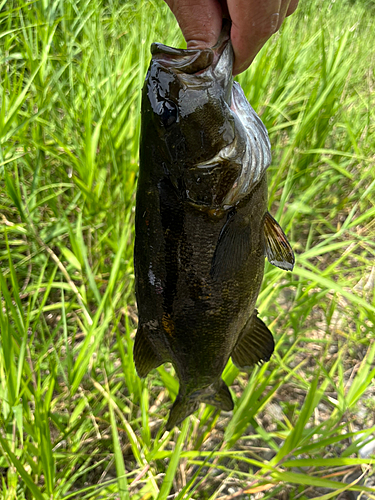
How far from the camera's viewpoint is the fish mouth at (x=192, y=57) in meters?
1.00

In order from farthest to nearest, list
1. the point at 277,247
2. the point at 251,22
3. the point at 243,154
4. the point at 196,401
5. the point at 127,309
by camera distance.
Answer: the point at 127,309, the point at 196,401, the point at 277,247, the point at 243,154, the point at 251,22

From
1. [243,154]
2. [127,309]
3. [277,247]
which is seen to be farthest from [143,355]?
[127,309]

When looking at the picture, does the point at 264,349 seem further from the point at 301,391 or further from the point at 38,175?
the point at 38,175

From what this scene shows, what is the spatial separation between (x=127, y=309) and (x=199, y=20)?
4.92 feet

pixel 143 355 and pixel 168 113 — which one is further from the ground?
pixel 168 113

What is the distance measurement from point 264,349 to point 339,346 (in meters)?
1.00

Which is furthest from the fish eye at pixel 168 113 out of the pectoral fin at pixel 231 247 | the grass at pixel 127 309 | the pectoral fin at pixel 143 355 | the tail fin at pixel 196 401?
the tail fin at pixel 196 401

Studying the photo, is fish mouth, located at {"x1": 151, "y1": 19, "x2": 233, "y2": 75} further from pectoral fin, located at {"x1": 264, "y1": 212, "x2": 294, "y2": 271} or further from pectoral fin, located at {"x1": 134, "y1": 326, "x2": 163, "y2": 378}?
pectoral fin, located at {"x1": 134, "y1": 326, "x2": 163, "y2": 378}

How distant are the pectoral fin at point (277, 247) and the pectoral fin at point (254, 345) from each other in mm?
Answer: 282

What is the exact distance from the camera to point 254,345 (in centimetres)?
145

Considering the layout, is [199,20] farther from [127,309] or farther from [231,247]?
[127,309]

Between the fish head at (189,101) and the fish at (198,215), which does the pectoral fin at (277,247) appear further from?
the fish head at (189,101)

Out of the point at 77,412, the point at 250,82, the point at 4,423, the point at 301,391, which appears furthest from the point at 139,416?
the point at 250,82

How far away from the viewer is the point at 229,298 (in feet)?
4.00
